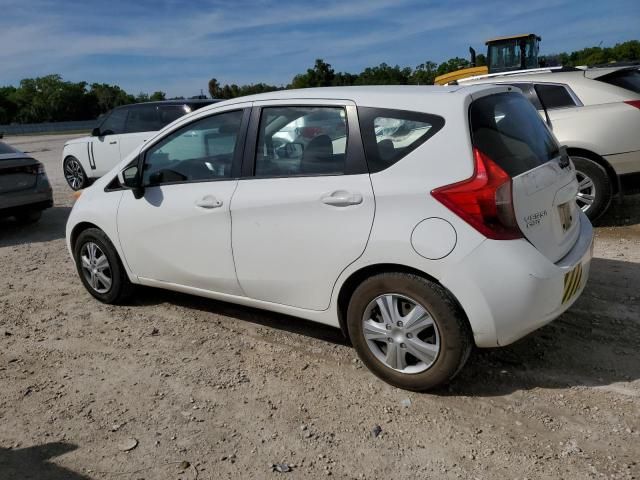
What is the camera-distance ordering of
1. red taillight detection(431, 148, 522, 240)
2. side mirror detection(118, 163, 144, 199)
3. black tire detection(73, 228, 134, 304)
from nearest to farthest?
red taillight detection(431, 148, 522, 240) → side mirror detection(118, 163, 144, 199) → black tire detection(73, 228, 134, 304)

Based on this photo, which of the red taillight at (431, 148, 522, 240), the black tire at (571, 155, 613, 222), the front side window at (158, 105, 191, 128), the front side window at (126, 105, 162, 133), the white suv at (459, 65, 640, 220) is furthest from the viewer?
the front side window at (126, 105, 162, 133)

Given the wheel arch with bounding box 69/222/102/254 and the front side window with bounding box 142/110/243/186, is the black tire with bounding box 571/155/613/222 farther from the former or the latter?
the wheel arch with bounding box 69/222/102/254

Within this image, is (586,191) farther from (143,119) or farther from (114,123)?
(114,123)

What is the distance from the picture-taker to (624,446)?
104 inches

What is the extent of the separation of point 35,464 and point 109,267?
209 cm

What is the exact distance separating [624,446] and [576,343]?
3.58 feet

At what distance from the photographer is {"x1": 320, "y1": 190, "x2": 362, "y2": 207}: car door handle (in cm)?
309

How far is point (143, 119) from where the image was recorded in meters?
10.1

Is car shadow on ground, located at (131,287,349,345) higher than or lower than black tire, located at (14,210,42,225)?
lower

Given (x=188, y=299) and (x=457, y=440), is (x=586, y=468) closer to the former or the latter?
(x=457, y=440)

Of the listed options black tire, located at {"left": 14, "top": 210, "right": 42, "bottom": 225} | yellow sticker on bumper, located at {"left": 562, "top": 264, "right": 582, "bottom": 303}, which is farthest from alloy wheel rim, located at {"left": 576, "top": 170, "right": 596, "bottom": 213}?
black tire, located at {"left": 14, "top": 210, "right": 42, "bottom": 225}

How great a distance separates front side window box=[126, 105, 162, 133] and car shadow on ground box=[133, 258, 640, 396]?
613 cm

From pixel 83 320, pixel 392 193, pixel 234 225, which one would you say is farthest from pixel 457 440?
pixel 83 320

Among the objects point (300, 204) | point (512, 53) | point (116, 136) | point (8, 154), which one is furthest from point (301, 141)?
point (512, 53)
